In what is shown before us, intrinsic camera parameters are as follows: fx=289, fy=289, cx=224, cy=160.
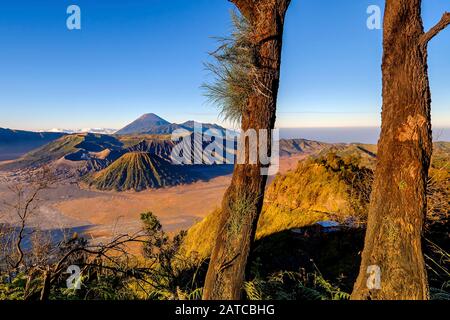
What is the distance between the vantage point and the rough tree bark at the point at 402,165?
2.62 meters

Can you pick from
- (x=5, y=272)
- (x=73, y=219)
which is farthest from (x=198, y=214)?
(x=5, y=272)

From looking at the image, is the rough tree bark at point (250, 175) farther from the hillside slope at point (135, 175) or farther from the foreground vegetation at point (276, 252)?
the hillside slope at point (135, 175)

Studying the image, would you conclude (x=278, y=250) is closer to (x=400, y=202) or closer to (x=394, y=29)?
(x=400, y=202)

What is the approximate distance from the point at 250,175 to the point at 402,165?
4.80 ft

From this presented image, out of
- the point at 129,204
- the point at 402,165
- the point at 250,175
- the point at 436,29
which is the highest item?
the point at 436,29

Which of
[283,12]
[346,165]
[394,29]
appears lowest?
[346,165]

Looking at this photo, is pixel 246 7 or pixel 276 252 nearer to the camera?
pixel 246 7

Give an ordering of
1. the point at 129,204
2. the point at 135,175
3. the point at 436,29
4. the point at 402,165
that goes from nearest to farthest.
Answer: the point at 436,29
the point at 402,165
the point at 129,204
the point at 135,175

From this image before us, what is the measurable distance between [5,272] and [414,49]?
5.32 meters

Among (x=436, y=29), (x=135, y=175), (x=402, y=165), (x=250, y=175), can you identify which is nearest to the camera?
(x=436, y=29)

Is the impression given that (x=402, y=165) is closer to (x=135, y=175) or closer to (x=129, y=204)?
(x=129, y=204)

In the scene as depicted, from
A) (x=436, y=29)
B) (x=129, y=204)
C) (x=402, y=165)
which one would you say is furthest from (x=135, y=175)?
(x=436, y=29)

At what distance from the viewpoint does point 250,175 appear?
318cm
